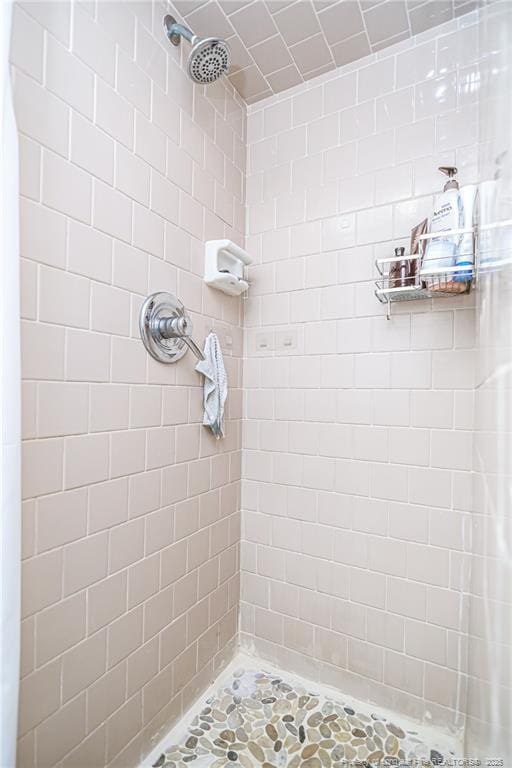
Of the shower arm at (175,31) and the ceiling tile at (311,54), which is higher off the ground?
the ceiling tile at (311,54)

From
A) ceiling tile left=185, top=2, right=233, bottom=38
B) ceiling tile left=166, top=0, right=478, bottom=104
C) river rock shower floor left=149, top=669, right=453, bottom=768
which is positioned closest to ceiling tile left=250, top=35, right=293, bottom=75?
ceiling tile left=166, top=0, right=478, bottom=104

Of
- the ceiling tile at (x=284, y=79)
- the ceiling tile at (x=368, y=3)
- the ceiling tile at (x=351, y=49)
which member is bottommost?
the ceiling tile at (x=284, y=79)

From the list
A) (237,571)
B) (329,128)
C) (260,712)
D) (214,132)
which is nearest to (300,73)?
(329,128)

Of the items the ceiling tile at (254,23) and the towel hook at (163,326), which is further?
the ceiling tile at (254,23)

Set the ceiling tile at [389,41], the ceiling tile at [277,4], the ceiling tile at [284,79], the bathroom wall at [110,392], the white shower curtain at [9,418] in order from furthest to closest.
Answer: the ceiling tile at [284,79] → the ceiling tile at [389,41] → the ceiling tile at [277,4] → the bathroom wall at [110,392] → the white shower curtain at [9,418]

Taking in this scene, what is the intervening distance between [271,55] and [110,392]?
1314 millimetres

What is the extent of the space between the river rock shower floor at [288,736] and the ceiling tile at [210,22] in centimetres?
225

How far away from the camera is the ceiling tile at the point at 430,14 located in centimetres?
119

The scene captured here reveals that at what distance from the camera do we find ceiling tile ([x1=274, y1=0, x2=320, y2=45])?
1199 millimetres

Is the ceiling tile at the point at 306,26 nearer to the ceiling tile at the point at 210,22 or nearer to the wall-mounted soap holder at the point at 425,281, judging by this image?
the ceiling tile at the point at 210,22

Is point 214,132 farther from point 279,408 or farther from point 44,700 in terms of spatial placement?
point 44,700

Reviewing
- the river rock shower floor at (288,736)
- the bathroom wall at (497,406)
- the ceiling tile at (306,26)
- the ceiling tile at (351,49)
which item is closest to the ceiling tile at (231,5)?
the ceiling tile at (306,26)

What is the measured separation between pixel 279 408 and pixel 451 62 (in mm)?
1290

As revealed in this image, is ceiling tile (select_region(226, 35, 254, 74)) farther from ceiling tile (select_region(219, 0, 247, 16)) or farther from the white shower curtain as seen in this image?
the white shower curtain
